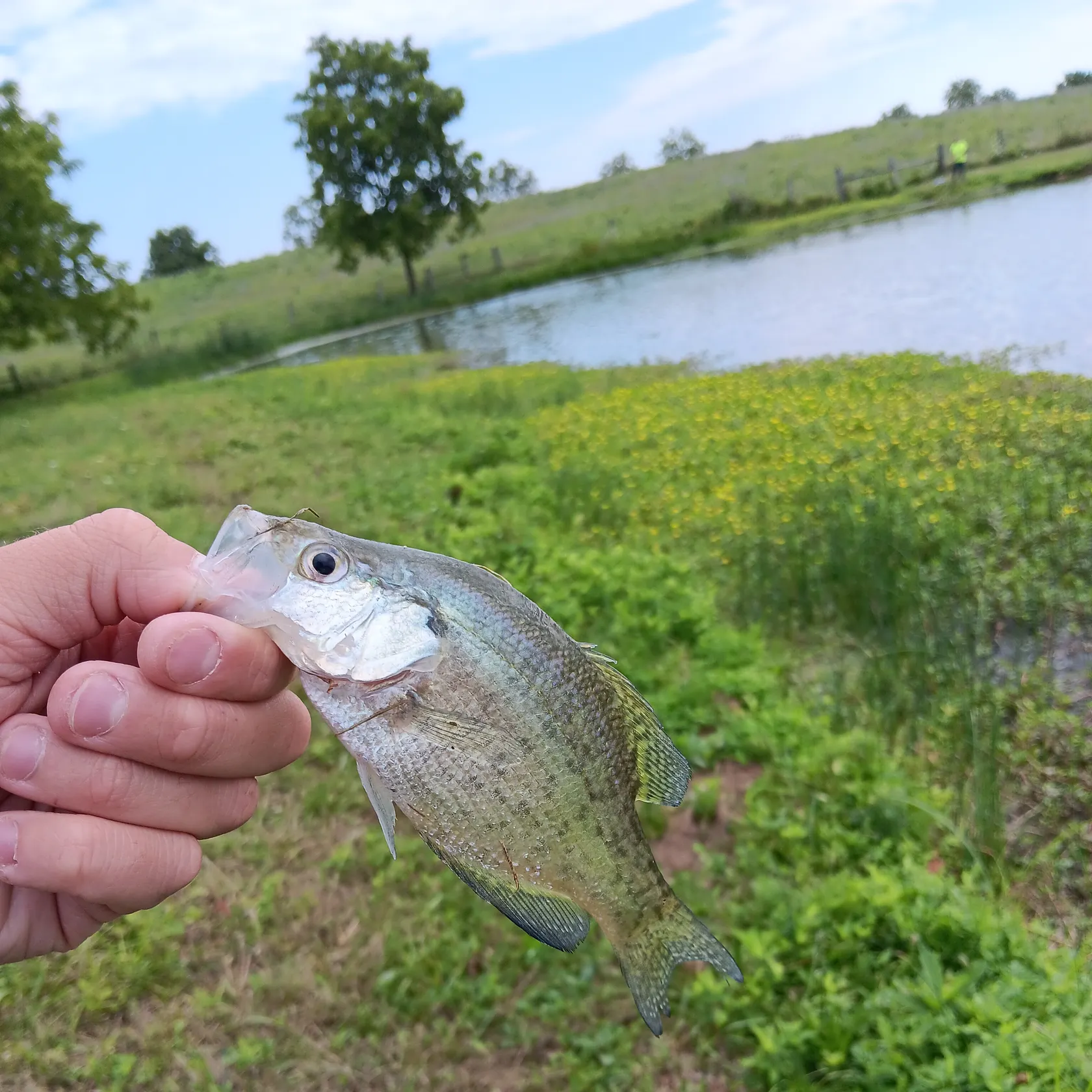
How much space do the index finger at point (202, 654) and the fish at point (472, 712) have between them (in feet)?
0.11

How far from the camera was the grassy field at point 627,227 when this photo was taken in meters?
28.7

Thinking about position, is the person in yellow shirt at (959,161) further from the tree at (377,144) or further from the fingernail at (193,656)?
the fingernail at (193,656)

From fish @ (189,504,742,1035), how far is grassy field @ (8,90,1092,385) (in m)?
26.4

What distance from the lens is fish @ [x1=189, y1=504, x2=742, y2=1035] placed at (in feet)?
4.17

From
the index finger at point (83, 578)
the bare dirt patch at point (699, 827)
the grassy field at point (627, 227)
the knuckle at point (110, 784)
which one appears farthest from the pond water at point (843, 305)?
the knuckle at point (110, 784)

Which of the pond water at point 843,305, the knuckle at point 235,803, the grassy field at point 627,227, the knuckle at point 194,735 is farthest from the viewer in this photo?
the grassy field at point 627,227

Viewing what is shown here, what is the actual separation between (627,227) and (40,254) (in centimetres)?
2529

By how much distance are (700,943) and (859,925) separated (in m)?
1.64

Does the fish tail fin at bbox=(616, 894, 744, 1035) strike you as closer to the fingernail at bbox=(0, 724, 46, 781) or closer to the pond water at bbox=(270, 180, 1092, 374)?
the fingernail at bbox=(0, 724, 46, 781)

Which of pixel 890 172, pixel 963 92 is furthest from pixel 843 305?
pixel 963 92

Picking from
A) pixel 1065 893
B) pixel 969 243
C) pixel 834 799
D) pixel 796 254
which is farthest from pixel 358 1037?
pixel 796 254

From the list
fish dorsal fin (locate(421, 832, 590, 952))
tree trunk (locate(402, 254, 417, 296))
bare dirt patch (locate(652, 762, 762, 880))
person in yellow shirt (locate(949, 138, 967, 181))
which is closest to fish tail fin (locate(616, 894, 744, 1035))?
fish dorsal fin (locate(421, 832, 590, 952))

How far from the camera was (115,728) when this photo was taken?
4.49ft

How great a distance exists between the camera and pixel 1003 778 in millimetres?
3668
